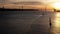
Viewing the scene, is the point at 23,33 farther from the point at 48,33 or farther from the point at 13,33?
the point at 48,33

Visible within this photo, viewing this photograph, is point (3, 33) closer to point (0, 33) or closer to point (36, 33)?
point (0, 33)

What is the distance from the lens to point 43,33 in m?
13.9

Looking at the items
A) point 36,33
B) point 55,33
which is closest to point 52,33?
point 55,33

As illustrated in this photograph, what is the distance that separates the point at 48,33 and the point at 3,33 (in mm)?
3520

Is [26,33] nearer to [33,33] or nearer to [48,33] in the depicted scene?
[33,33]

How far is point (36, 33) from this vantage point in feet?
45.4

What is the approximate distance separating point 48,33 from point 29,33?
1489 mm

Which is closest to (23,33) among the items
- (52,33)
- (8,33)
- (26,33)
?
(26,33)

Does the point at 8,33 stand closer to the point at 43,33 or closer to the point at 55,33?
the point at 43,33

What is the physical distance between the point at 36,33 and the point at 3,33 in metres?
2.59

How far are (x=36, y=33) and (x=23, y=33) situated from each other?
103 centimetres

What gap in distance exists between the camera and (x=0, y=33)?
535 inches

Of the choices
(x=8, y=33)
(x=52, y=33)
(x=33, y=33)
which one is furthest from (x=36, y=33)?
(x=8, y=33)

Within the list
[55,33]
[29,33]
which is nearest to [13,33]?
[29,33]
